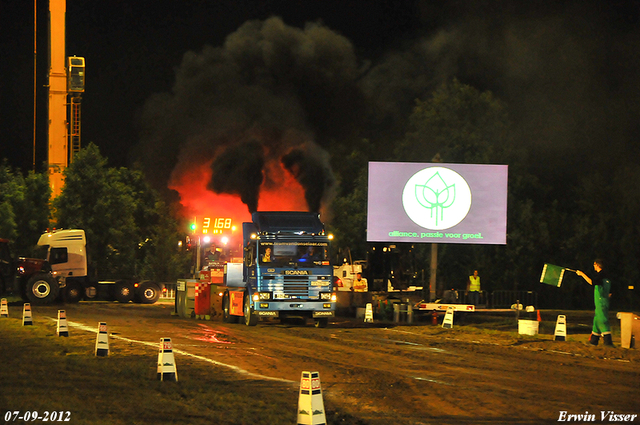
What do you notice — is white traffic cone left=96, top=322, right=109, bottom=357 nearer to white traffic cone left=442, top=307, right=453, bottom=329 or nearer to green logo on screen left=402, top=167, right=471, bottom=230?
white traffic cone left=442, top=307, right=453, bottom=329

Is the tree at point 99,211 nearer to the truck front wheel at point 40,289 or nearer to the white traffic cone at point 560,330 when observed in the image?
the truck front wheel at point 40,289

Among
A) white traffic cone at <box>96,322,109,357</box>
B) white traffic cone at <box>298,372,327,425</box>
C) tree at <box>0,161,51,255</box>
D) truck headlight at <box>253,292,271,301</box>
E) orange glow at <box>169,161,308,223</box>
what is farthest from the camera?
tree at <box>0,161,51,255</box>

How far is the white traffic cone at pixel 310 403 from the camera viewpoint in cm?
816

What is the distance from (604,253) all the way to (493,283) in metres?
8.47

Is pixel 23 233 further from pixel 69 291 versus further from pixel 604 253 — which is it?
pixel 604 253

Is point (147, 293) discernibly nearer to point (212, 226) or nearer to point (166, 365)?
point (212, 226)

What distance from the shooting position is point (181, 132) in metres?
68.1

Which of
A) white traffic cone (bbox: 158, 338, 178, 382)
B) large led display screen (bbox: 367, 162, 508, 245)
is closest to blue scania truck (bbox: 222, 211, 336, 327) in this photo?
large led display screen (bbox: 367, 162, 508, 245)

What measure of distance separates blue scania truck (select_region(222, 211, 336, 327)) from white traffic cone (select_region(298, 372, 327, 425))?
15765 millimetres

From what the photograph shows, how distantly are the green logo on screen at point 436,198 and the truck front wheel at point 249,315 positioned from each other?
8.13 metres

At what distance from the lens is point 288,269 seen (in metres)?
24.1

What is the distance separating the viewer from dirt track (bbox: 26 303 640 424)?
1100cm

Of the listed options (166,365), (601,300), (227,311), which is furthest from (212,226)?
(166,365)

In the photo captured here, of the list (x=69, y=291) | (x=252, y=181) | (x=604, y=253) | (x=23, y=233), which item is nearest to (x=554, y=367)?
(x=69, y=291)
